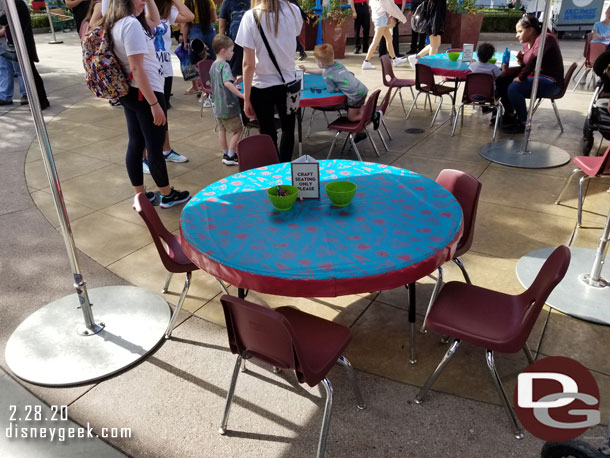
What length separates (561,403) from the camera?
1840 mm

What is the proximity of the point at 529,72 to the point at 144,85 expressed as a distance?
16.0ft

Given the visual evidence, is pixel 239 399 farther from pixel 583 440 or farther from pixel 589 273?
pixel 589 273

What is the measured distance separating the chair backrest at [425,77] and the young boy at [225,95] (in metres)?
2.80

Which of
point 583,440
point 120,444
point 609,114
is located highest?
point 609,114

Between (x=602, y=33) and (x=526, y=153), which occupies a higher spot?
(x=602, y=33)

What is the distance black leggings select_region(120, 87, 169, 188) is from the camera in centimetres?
424

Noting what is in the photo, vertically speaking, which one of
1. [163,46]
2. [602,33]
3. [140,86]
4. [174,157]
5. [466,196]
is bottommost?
[174,157]

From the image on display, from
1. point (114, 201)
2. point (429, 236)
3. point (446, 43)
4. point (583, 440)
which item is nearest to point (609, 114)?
point (429, 236)

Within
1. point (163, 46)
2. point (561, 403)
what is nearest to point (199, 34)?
point (163, 46)

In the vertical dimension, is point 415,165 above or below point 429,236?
below

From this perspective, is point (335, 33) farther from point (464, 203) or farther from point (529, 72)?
point (464, 203)

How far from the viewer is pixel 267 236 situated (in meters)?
2.52

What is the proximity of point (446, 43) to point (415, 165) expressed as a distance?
1072 cm
